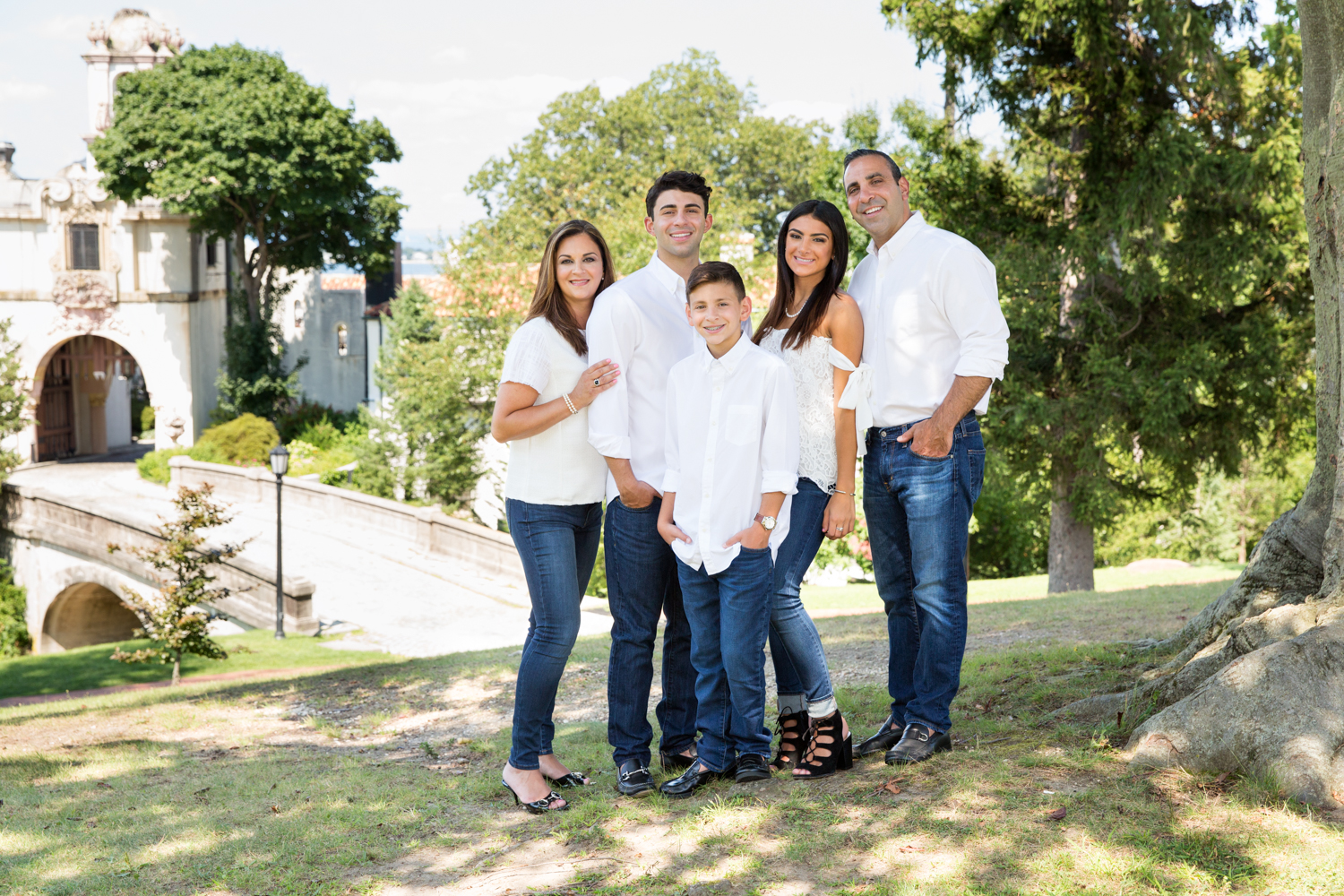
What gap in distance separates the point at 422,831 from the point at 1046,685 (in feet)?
10.4

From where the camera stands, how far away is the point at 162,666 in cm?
1714

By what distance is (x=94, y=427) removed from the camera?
38844 millimetres

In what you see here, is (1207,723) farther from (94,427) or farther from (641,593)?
(94,427)

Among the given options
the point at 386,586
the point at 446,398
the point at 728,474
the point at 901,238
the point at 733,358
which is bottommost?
the point at 386,586

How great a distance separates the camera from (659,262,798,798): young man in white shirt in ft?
13.1

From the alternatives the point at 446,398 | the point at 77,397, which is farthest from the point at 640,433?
the point at 77,397

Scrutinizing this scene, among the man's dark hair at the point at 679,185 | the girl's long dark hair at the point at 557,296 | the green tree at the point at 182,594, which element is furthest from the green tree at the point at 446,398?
the man's dark hair at the point at 679,185

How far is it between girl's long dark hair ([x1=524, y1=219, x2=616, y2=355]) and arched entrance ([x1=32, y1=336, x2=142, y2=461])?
3698 centimetres

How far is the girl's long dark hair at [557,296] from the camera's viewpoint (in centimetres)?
430

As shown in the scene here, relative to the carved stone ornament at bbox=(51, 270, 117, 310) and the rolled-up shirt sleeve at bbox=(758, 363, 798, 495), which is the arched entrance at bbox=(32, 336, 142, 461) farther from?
the rolled-up shirt sleeve at bbox=(758, 363, 798, 495)

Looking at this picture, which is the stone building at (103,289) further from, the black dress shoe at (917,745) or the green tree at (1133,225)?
the black dress shoe at (917,745)

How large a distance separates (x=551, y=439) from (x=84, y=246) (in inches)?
1421

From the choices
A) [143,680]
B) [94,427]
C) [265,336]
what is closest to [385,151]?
[265,336]

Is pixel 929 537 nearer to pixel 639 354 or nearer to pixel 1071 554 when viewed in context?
pixel 639 354
